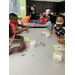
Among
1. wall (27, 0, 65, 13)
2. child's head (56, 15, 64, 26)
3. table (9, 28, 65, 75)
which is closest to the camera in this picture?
table (9, 28, 65, 75)

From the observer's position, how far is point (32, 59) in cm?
72

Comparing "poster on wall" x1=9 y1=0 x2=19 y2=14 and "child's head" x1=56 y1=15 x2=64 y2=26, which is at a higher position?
"poster on wall" x1=9 y1=0 x2=19 y2=14

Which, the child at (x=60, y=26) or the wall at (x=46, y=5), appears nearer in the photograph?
the child at (x=60, y=26)

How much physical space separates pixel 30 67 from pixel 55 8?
5.97 m

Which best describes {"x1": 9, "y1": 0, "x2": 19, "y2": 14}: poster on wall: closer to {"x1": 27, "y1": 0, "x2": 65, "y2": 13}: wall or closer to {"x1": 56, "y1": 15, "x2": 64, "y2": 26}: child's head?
{"x1": 27, "y1": 0, "x2": 65, "y2": 13}: wall

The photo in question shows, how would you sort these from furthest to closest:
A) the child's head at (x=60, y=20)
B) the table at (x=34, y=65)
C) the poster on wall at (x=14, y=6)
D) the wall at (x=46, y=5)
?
the wall at (x=46, y=5) < the poster on wall at (x=14, y=6) < the child's head at (x=60, y=20) < the table at (x=34, y=65)

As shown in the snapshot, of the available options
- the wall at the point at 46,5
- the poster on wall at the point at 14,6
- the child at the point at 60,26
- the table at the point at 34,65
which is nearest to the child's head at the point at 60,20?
the child at the point at 60,26

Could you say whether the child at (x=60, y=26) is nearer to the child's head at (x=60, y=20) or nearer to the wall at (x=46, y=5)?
the child's head at (x=60, y=20)

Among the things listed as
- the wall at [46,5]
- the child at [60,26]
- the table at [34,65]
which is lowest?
the table at [34,65]

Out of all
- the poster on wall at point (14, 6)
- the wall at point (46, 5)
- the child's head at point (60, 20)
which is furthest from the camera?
the wall at point (46, 5)

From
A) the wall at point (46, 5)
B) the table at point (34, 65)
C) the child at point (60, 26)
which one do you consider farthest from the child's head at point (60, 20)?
the wall at point (46, 5)

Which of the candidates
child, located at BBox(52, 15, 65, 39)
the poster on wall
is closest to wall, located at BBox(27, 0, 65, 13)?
the poster on wall

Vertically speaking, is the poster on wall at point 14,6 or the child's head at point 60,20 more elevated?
the poster on wall at point 14,6

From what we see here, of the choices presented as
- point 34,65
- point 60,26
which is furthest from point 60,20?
point 34,65
